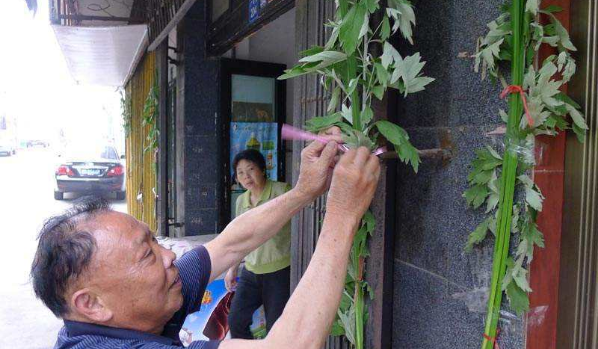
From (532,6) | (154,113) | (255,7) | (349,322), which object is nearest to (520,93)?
(532,6)

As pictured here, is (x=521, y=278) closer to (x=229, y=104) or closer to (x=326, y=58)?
(x=326, y=58)

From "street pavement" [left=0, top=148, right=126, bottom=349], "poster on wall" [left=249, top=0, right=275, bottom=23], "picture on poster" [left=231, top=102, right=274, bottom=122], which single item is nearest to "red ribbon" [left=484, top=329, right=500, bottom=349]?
"street pavement" [left=0, top=148, right=126, bottom=349]

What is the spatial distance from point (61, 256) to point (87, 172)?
13.8 meters

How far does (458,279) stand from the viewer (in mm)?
1547

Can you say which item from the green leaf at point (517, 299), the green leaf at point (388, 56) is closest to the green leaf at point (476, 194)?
the green leaf at point (517, 299)

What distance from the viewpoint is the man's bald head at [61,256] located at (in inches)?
48.8

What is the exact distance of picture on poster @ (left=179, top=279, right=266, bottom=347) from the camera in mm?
3652

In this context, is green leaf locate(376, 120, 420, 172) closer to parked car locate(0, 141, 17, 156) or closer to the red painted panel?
the red painted panel

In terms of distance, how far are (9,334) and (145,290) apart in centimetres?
459

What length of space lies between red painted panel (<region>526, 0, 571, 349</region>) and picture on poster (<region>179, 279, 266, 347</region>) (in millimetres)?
2643

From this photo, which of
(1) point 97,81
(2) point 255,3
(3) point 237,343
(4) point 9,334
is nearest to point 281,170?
(2) point 255,3

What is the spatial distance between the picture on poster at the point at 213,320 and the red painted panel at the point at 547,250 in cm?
264

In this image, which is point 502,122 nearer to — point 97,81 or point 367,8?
point 367,8

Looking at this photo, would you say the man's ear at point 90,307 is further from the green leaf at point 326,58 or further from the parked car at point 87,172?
the parked car at point 87,172
